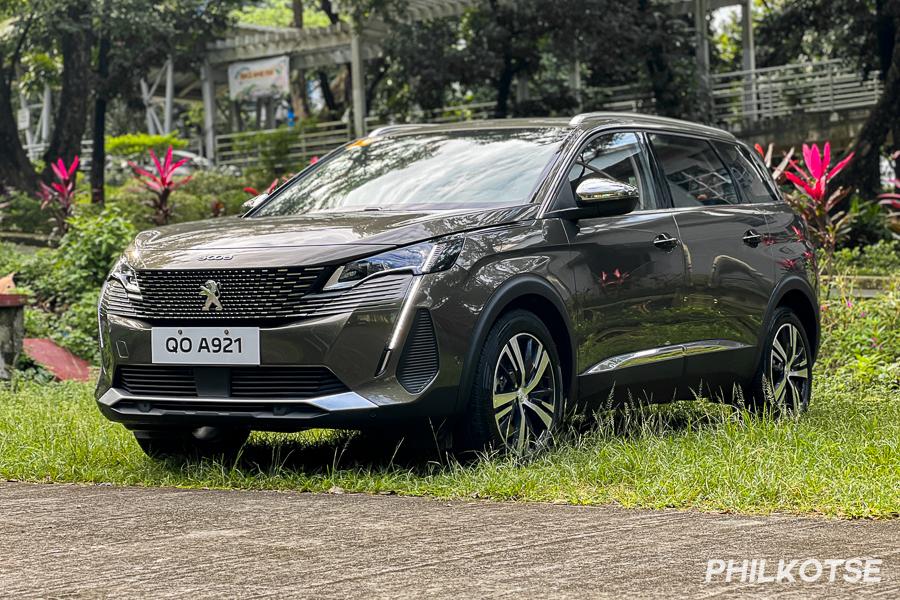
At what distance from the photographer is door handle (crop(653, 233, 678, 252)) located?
274 inches

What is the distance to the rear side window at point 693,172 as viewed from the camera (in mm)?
7469

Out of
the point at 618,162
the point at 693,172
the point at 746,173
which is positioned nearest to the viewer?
the point at 618,162

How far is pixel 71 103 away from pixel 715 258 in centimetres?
2251

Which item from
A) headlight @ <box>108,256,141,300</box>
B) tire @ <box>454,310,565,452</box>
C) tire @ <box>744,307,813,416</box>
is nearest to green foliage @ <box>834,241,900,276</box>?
tire @ <box>744,307,813,416</box>

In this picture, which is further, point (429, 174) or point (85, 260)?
point (85, 260)

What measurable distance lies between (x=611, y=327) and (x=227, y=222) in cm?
187

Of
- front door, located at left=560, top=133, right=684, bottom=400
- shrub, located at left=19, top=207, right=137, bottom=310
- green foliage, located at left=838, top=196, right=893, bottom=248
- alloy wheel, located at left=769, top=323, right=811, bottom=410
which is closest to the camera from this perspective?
Result: front door, located at left=560, top=133, right=684, bottom=400

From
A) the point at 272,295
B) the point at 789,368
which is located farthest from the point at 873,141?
the point at 272,295

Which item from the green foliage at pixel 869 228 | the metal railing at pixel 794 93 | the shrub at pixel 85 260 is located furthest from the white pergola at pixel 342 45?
the shrub at pixel 85 260

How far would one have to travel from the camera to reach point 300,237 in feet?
19.1

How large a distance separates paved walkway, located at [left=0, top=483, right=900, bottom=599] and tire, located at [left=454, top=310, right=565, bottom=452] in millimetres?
578

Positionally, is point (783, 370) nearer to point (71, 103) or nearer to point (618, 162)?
point (618, 162)

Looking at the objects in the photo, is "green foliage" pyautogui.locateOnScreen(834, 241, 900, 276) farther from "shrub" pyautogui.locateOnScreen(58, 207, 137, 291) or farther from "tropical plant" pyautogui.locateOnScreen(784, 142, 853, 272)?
"shrub" pyautogui.locateOnScreen(58, 207, 137, 291)

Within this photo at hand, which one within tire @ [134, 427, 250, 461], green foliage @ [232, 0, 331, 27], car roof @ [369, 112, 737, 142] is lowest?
tire @ [134, 427, 250, 461]
